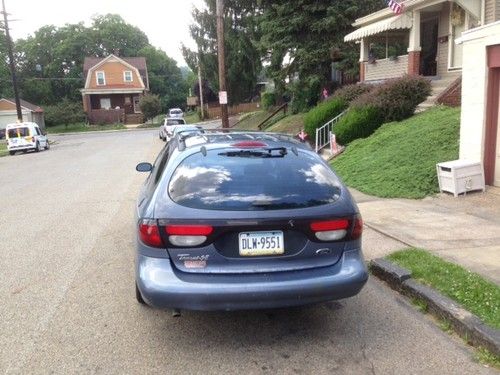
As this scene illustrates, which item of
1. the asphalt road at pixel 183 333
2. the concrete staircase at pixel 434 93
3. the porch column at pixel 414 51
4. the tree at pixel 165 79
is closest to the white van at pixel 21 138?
the porch column at pixel 414 51

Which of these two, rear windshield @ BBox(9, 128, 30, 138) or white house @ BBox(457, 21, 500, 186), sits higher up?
white house @ BBox(457, 21, 500, 186)

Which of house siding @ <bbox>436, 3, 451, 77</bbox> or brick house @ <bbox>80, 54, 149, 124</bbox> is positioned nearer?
house siding @ <bbox>436, 3, 451, 77</bbox>

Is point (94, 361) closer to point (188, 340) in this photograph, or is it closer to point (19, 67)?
point (188, 340)

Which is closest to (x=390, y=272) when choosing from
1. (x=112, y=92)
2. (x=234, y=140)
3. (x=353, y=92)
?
(x=234, y=140)

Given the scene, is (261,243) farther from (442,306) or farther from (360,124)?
(360,124)

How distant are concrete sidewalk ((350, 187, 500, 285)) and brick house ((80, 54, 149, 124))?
58317mm

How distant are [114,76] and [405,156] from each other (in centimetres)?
6096

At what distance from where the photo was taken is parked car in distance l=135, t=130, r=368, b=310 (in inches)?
144

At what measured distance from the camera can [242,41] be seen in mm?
33594

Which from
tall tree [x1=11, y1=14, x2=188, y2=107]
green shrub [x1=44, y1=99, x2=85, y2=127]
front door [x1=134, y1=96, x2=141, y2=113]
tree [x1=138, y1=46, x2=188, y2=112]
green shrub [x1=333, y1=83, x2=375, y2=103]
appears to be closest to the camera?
green shrub [x1=333, y1=83, x2=375, y2=103]

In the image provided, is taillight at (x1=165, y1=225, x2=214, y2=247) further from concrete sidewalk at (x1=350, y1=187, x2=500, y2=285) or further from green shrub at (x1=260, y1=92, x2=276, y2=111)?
green shrub at (x1=260, y1=92, x2=276, y2=111)

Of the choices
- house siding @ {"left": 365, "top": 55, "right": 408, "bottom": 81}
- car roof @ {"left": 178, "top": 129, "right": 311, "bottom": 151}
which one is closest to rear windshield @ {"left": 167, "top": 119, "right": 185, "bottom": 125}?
house siding @ {"left": 365, "top": 55, "right": 408, "bottom": 81}

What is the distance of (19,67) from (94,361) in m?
83.8

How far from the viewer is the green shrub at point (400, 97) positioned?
14.8 meters
